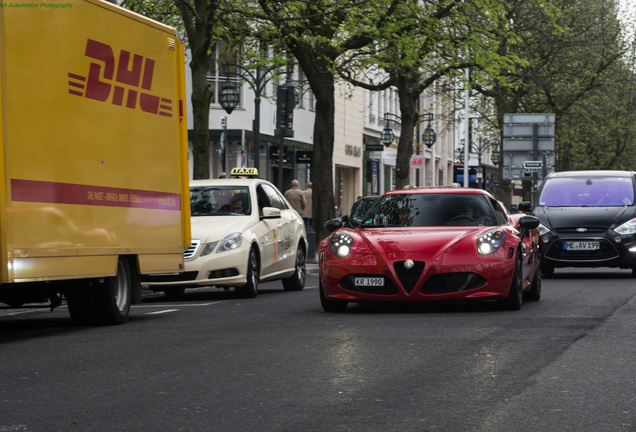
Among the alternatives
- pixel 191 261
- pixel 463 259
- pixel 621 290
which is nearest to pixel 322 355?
pixel 463 259

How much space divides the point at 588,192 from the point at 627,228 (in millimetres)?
1499

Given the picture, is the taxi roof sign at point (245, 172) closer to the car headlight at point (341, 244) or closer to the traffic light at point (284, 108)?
the traffic light at point (284, 108)

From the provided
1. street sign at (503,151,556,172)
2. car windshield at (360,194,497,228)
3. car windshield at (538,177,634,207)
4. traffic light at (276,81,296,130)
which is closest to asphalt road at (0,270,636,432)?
car windshield at (360,194,497,228)

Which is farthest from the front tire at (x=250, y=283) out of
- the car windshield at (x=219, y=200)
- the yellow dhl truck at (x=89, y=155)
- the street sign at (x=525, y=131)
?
the street sign at (x=525, y=131)

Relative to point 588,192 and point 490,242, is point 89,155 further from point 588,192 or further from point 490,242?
point 588,192

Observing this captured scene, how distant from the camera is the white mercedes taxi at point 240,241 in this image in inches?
625

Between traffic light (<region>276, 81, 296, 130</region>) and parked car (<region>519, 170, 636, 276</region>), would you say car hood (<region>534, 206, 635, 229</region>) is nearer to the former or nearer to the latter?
parked car (<region>519, 170, 636, 276</region>)

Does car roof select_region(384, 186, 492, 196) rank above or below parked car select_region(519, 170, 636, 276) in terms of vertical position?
above

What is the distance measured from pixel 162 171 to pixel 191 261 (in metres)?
3.08

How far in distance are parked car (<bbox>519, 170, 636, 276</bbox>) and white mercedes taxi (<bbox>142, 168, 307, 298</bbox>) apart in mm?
4319

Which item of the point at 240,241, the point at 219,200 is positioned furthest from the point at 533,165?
the point at 240,241

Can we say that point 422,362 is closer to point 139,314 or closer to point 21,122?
point 21,122

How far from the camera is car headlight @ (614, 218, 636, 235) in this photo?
66.6 ft

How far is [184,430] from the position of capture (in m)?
6.25
